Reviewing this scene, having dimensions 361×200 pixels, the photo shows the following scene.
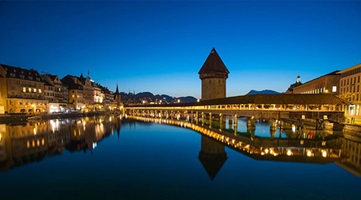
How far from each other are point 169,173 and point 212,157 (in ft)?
17.6

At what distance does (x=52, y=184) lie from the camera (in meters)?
10.7

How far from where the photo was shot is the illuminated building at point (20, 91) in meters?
41.3

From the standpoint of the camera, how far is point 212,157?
1691 centimetres

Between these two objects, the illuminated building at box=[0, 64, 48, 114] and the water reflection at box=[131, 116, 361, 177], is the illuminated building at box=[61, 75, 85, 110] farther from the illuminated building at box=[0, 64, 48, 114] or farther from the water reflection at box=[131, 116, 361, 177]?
the water reflection at box=[131, 116, 361, 177]

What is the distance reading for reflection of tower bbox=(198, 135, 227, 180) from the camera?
1369cm

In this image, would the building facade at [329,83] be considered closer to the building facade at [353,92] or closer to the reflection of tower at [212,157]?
the building facade at [353,92]

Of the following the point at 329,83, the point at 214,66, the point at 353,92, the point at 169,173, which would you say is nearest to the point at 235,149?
the point at 169,173

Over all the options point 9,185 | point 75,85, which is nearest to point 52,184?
point 9,185

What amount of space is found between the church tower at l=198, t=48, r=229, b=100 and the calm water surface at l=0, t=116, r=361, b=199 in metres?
36.6

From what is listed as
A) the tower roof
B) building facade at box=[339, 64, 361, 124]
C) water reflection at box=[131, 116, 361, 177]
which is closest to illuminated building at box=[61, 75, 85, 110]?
the tower roof

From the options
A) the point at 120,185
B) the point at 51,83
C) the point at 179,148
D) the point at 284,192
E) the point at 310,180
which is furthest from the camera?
the point at 51,83

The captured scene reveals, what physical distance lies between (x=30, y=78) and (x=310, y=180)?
183 ft

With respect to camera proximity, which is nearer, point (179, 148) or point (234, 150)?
point (234, 150)

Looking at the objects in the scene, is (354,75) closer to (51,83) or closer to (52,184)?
(52,184)
